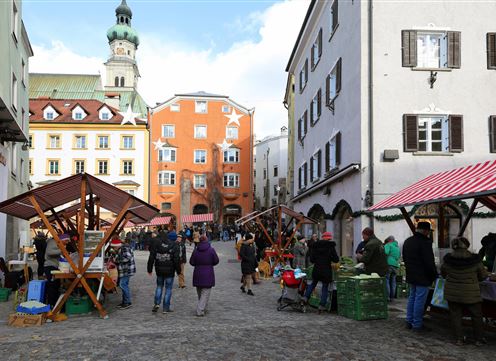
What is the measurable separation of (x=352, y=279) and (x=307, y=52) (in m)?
22.5

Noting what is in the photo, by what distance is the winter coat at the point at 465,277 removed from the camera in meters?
8.02

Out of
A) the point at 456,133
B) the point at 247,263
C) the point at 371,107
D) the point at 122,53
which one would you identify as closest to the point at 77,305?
the point at 247,263

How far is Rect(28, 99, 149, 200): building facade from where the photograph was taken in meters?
51.7

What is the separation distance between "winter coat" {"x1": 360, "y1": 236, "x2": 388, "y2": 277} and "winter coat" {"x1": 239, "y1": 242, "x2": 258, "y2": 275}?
4123 mm

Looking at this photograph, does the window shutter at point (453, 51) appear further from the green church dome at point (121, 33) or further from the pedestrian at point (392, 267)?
the green church dome at point (121, 33)

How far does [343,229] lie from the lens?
2186 cm

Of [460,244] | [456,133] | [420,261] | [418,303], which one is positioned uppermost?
[456,133]

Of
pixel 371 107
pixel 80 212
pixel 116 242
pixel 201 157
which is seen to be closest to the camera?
pixel 80 212

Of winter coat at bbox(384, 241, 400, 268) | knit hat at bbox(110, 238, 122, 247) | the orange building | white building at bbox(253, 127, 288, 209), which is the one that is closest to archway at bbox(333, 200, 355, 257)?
winter coat at bbox(384, 241, 400, 268)

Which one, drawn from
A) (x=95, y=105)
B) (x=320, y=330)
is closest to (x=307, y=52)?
(x=320, y=330)

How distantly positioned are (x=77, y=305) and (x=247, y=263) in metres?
5.02

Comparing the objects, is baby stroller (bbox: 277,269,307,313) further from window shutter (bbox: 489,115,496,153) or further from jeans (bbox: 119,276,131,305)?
window shutter (bbox: 489,115,496,153)

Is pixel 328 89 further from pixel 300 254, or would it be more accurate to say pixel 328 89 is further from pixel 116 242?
pixel 116 242

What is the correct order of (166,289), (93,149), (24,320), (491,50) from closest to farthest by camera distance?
(24,320) → (166,289) → (491,50) → (93,149)
